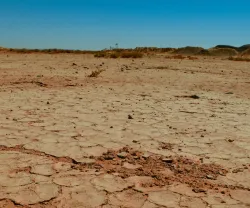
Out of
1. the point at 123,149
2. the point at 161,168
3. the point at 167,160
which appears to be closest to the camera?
the point at 161,168

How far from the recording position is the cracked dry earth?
2.44 m

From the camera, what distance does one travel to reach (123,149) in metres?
3.42

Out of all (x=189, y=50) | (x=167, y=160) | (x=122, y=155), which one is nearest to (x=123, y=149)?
(x=122, y=155)

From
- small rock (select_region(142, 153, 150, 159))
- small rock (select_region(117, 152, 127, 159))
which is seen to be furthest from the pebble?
small rock (select_region(117, 152, 127, 159))

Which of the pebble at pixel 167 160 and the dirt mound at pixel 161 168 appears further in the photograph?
the pebble at pixel 167 160

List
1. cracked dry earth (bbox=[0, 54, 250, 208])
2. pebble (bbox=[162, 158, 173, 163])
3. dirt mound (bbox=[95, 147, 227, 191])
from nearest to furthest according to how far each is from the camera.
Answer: cracked dry earth (bbox=[0, 54, 250, 208])
dirt mound (bbox=[95, 147, 227, 191])
pebble (bbox=[162, 158, 173, 163])

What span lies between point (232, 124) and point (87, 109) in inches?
82.5

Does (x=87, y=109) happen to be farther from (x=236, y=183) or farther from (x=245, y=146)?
(x=236, y=183)

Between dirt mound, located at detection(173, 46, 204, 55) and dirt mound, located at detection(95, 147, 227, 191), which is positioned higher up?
dirt mound, located at detection(173, 46, 204, 55)

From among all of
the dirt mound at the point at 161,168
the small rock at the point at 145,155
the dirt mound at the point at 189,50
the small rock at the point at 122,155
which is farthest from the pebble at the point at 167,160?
the dirt mound at the point at 189,50

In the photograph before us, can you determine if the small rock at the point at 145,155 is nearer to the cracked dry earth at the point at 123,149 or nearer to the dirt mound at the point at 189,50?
the cracked dry earth at the point at 123,149

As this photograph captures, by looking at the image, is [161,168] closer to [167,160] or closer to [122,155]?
[167,160]

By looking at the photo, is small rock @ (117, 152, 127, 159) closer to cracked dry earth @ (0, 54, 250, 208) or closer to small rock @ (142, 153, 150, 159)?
cracked dry earth @ (0, 54, 250, 208)

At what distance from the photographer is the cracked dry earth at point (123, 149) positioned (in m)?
2.44
